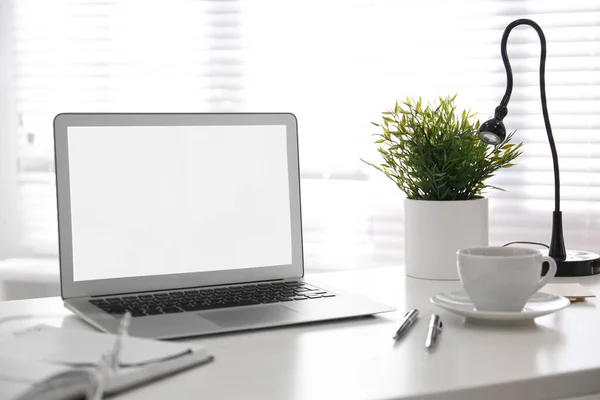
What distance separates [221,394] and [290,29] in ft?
5.36

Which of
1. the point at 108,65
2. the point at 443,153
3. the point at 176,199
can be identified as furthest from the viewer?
the point at 108,65

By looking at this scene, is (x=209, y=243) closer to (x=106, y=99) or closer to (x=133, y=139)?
(x=133, y=139)

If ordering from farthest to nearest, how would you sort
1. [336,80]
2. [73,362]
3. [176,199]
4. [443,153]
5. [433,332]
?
[336,80] < [443,153] < [176,199] < [433,332] < [73,362]

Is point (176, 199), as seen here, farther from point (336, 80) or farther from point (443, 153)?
point (336, 80)

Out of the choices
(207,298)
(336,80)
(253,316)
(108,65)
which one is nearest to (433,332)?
(253,316)

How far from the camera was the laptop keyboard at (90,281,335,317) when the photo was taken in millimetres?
1017

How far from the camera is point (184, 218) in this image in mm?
1184

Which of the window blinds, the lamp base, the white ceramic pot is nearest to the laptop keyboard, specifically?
A: the white ceramic pot

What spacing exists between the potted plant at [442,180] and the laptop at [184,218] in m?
0.20

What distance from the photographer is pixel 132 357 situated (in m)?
0.75

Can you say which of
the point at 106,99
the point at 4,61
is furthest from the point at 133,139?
the point at 4,61

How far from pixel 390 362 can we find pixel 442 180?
543 mm

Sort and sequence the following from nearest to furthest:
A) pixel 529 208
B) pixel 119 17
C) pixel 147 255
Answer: pixel 147 255, pixel 529 208, pixel 119 17

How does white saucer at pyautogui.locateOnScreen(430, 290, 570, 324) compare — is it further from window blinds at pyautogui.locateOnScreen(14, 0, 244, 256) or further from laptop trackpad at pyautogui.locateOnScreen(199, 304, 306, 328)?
window blinds at pyautogui.locateOnScreen(14, 0, 244, 256)
